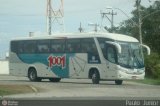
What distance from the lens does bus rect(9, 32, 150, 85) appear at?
34.9 m

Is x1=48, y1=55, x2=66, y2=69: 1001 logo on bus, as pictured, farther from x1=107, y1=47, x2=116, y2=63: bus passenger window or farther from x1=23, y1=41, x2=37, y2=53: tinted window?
x1=107, y1=47, x2=116, y2=63: bus passenger window

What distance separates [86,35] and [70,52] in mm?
1886

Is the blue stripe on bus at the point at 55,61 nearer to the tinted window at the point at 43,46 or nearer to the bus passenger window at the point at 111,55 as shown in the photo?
the tinted window at the point at 43,46

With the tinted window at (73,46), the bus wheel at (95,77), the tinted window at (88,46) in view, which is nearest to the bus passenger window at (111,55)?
the tinted window at (88,46)

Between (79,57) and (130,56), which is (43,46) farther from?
(130,56)

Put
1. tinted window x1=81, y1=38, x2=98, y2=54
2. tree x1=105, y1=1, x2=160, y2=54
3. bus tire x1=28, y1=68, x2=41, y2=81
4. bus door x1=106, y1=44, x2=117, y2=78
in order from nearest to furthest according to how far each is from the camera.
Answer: bus door x1=106, y1=44, x2=117, y2=78
tinted window x1=81, y1=38, x2=98, y2=54
bus tire x1=28, y1=68, x2=41, y2=81
tree x1=105, y1=1, x2=160, y2=54

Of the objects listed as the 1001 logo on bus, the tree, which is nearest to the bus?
the 1001 logo on bus

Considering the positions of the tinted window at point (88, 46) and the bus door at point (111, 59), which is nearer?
the bus door at point (111, 59)

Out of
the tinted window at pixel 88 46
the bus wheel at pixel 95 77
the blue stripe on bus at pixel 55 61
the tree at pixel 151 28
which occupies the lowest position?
the bus wheel at pixel 95 77

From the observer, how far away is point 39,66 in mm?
39500

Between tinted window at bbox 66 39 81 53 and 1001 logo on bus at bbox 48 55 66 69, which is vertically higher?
tinted window at bbox 66 39 81 53

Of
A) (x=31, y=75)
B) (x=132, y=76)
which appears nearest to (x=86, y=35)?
(x=132, y=76)

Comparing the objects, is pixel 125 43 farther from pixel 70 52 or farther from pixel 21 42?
pixel 21 42

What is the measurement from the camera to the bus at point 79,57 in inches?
1374
